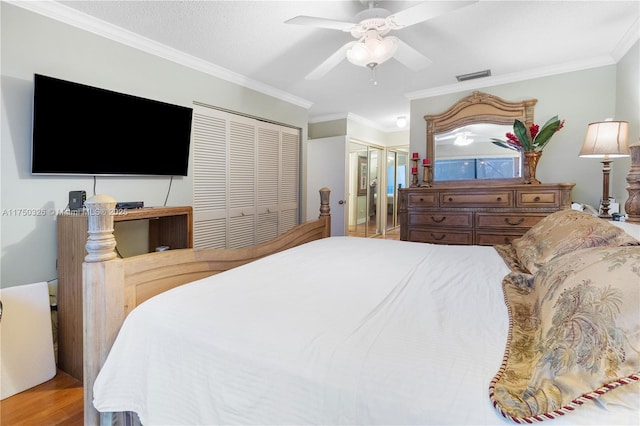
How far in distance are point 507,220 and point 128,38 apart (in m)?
3.59

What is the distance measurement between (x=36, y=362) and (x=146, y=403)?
1.55 metres

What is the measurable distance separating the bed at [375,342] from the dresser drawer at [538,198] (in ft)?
5.14

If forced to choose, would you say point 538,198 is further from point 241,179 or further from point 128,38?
point 128,38

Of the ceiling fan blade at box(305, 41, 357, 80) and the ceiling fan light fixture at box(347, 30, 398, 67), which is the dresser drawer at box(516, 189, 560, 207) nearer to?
the ceiling fan light fixture at box(347, 30, 398, 67)

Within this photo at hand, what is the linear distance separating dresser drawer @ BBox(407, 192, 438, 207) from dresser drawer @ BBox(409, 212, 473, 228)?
96 mm

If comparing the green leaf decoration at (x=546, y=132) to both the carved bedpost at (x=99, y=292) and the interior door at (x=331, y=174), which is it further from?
the carved bedpost at (x=99, y=292)

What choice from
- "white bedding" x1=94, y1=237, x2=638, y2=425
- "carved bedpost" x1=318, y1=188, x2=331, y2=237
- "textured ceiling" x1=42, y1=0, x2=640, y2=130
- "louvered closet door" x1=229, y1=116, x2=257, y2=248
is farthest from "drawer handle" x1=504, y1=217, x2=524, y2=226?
"louvered closet door" x1=229, y1=116, x2=257, y2=248

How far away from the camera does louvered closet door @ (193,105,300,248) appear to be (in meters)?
3.18

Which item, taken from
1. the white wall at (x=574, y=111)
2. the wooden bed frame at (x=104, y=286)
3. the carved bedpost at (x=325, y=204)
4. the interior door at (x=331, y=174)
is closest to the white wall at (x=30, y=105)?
the wooden bed frame at (x=104, y=286)

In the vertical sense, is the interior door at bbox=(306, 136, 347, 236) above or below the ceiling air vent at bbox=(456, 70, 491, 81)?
below

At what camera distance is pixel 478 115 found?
3.55 metres

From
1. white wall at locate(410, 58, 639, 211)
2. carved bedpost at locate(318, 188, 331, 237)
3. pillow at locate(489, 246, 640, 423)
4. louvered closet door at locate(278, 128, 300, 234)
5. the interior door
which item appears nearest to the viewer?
pillow at locate(489, 246, 640, 423)

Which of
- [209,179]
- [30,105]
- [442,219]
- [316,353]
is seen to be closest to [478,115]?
[442,219]

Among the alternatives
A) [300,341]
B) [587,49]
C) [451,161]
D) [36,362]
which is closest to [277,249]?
[300,341]
